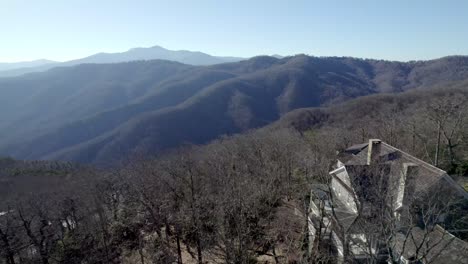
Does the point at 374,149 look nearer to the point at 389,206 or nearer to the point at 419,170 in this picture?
the point at 419,170

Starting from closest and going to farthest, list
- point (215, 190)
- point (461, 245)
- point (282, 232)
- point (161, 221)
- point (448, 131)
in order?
point (461, 245) < point (282, 232) < point (161, 221) < point (215, 190) < point (448, 131)

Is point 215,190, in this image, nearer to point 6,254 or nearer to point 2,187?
point 6,254

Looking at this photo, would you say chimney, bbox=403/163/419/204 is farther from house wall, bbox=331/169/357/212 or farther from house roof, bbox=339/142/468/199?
house wall, bbox=331/169/357/212

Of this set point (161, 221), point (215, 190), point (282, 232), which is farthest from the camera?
point (215, 190)

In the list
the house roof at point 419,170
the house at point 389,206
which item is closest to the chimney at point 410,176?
the house at point 389,206

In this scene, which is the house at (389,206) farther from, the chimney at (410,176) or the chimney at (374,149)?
the chimney at (374,149)

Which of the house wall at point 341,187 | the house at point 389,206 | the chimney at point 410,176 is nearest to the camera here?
the house at point 389,206

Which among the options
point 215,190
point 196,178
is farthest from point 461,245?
point 196,178
